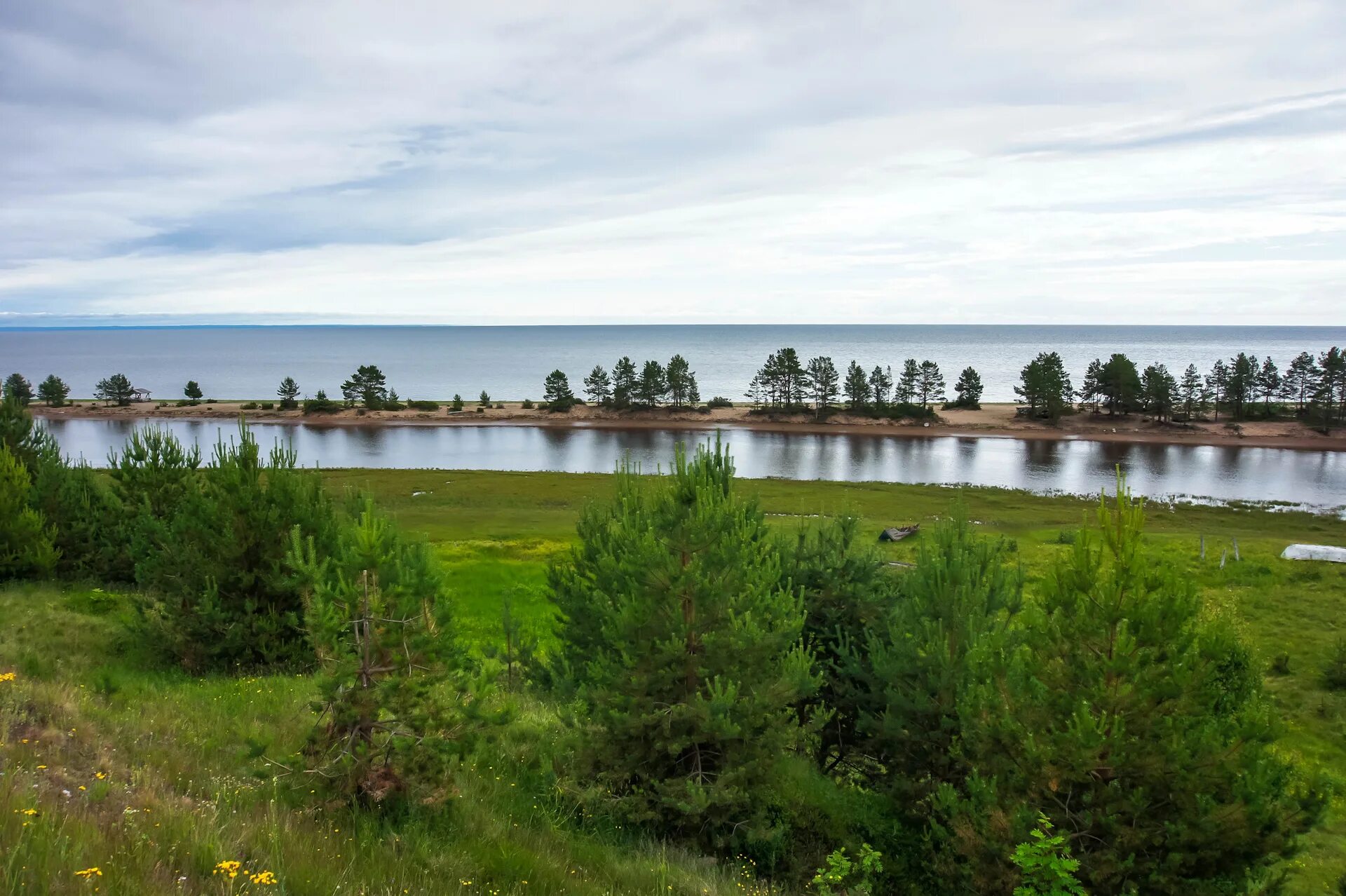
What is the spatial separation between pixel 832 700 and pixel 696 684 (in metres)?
4.77

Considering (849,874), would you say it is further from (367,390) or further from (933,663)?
(367,390)

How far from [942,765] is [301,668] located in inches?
492

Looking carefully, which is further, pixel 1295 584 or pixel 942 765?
pixel 1295 584

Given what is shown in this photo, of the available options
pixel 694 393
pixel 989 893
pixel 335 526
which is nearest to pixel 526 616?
pixel 335 526

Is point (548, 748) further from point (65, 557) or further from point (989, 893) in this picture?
point (65, 557)

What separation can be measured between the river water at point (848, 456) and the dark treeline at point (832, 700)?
45.9 m

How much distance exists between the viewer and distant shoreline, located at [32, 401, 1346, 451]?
95625mm

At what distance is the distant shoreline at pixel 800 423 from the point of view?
9562 centimetres

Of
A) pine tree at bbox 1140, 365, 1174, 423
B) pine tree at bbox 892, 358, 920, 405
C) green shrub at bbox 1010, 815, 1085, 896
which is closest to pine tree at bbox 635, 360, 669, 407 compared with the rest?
pine tree at bbox 892, 358, 920, 405

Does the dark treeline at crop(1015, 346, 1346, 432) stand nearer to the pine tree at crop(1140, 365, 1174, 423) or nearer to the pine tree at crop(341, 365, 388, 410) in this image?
the pine tree at crop(1140, 365, 1174, 423)

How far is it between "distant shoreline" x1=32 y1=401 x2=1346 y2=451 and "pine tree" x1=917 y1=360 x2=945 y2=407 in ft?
11.9

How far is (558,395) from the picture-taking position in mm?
122688

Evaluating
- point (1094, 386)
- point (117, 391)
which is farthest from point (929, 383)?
point (117, 391)

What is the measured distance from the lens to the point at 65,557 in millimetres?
24062
